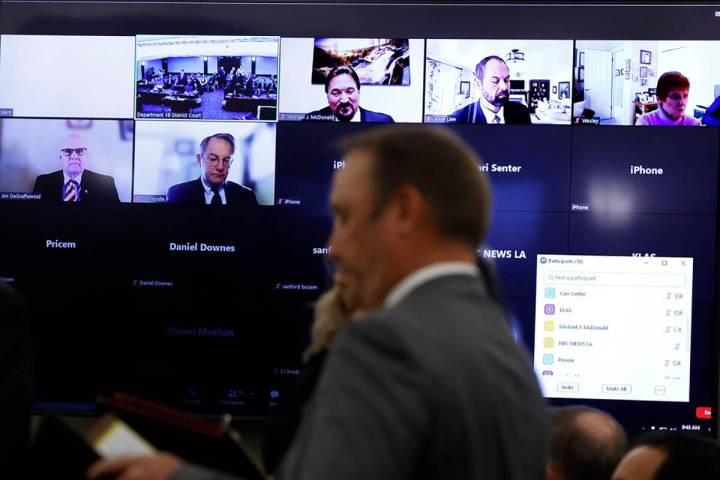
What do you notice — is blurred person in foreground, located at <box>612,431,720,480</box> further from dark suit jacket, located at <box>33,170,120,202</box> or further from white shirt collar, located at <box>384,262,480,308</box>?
dark suit jacket, located at <box>33,170,120,202</box>

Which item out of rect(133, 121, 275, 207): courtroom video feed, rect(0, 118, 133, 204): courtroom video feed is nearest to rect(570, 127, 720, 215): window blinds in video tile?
rect(133, 121, 275, 207): courtroom video feed

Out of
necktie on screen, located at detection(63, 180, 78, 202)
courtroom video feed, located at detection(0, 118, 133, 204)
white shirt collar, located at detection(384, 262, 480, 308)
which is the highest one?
courtroom video feed, located at detection(0, 118, 133, 204)

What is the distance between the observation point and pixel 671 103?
3.58m

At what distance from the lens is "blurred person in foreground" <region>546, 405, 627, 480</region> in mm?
2385

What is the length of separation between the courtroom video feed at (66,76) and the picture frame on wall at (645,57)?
213 cm

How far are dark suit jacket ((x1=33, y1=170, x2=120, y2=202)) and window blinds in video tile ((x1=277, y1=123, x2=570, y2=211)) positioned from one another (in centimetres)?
73

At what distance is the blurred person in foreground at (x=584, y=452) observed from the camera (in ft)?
7.82

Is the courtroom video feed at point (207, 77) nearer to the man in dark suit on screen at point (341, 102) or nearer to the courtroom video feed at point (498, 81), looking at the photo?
the man in dark suit on screen at point (341, 102)

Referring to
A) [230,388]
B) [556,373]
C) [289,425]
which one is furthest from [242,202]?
[289,425]

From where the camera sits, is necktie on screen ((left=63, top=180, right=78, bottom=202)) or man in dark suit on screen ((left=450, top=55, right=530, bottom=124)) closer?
man in dark suit on screen ((left=450, top=55, right=530, bottom=124))

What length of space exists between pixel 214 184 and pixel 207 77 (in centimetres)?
46

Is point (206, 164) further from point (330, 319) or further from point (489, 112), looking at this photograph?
point (330, 319)

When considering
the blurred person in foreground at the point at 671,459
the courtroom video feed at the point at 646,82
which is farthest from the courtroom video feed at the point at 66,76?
the blurred person in foreground at the point at 671,459

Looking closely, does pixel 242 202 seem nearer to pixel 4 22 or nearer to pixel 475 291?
pixel 4 22
